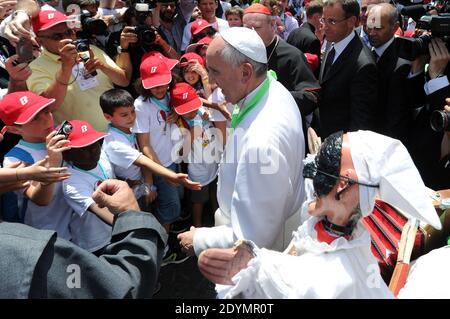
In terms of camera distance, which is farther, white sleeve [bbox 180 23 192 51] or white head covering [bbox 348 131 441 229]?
white sleeve [bbox 180 23 192 51]

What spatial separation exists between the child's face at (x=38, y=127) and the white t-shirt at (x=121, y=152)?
1.98ft

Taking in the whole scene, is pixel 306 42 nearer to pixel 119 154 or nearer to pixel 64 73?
pixel 119 154

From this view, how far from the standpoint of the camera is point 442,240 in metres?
2.21

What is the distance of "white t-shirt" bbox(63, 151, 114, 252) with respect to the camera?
2.68 m

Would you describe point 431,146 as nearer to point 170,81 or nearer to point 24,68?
point 170,81

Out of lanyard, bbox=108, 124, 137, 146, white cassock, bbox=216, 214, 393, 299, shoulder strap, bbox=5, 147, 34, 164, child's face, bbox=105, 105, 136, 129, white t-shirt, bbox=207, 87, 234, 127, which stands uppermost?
white cassock, bbox=216, 214, 393, 299

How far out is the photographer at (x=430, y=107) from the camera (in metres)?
3.20

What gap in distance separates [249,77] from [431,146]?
1957mm

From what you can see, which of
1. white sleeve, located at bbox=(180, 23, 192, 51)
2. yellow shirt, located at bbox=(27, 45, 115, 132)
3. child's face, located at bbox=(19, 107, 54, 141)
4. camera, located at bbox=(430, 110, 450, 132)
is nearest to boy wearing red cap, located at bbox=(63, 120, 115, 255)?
child's face, located at bbox=(19, 107, 54, 141)

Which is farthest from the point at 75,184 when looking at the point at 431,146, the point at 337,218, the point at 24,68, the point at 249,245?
the point at 431,146

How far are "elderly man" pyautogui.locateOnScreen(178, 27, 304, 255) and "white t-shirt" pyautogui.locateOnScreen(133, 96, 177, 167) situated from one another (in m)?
1.46

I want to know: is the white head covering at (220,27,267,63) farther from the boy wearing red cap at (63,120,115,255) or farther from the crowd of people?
the boy wearing red cap at (63,120,115,255)

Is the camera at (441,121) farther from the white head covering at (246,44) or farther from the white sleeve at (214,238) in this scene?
the white sleeve at (214,238)

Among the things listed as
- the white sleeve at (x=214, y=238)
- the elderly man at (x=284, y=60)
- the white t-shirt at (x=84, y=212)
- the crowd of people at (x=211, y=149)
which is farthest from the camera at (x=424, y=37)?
the white t-shirt at (x=84, y=212)
